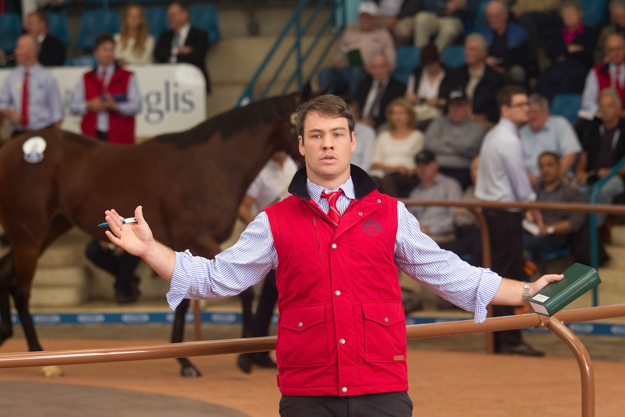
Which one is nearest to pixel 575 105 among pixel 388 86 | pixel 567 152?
pixel 567 152

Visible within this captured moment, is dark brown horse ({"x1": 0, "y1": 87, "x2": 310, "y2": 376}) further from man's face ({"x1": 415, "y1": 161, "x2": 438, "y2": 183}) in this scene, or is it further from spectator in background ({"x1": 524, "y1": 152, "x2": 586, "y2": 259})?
spectator in background ({"x1": 524, "y1": 152, "x2": 586, "y2": 259})

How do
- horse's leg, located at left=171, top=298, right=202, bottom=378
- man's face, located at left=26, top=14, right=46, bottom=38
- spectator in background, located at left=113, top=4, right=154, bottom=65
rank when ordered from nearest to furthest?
horse's leg, located at left=171, top=298, right=202, bottom=378, spectator in background, located at left=113, top=4, right=154, bottom=65, man's face, located at left=26, top=14, right=46, bottom=38

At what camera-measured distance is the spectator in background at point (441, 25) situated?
30.1 feet

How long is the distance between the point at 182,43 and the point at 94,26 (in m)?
1.95

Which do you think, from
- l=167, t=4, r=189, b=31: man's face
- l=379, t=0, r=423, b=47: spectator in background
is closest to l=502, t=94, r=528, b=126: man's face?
l=379, t=0, r=423, b=47: spectator in background

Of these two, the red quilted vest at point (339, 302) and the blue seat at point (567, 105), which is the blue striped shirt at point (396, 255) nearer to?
the red quilted vest at point (339, 302)

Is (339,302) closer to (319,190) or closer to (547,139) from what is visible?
(319,190)

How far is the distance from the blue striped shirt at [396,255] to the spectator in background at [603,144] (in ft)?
16.7

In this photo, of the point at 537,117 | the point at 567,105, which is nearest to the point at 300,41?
the point at 567,105

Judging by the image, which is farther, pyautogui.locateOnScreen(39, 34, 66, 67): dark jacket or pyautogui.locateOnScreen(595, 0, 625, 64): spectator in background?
pyautogui.locateOnScreen(39, 34, 66, 67): dark jacket

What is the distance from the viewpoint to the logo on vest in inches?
83.0

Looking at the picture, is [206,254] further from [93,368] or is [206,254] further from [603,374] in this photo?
[603,374]

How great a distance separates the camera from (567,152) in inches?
285

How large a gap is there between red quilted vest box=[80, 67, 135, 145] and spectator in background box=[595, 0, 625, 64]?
16.0ft
